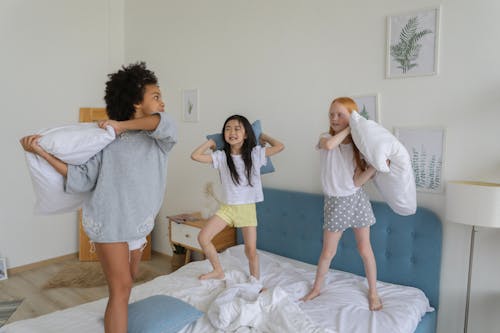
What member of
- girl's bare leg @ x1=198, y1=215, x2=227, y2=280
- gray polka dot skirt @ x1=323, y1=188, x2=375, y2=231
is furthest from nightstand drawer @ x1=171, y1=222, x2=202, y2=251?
gray polka dot skirt @ x1=323, y1=188, x2=375, y2=231

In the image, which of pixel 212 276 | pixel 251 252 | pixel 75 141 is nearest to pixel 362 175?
pixel 251 252

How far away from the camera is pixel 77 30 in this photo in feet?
13.6

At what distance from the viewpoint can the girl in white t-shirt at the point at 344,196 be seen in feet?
7.43

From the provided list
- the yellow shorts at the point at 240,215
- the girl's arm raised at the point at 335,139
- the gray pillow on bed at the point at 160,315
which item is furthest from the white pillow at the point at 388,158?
the gray pillow on bed at the point at 160,315

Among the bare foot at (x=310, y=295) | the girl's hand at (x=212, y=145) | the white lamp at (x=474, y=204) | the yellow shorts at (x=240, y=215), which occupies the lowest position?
the bare foot at (x=310, y=295)

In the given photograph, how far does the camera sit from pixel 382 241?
99.4 inches

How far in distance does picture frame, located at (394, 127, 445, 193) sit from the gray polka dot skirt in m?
0.44

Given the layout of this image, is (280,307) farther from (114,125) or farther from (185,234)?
(185,234)

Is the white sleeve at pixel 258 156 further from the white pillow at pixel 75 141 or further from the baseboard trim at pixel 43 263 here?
the baseboard trim at pixel 43 263

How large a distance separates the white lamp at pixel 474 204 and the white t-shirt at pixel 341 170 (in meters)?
0.53

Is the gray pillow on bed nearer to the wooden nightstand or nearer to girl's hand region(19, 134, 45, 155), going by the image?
girl's hand region(19, 134, 45, 155)

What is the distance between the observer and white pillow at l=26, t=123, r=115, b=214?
1538mm

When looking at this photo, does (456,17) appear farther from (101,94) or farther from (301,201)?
(101,94)

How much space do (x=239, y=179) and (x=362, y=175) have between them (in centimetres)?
82
